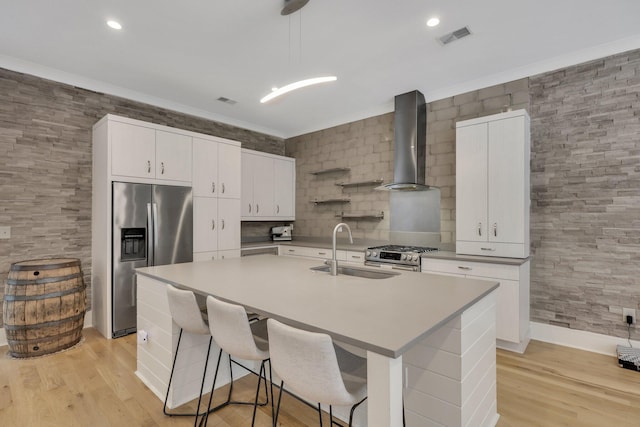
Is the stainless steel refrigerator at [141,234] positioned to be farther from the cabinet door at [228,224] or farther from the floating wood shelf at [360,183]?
the floating wood shelf at [360,183]

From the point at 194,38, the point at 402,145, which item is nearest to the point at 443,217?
the point at 402,145

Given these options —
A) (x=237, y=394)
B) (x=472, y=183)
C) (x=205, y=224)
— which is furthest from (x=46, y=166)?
(x=472, y=183)

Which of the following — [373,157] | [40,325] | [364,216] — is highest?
[373,157]

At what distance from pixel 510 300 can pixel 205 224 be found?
11.3 feet

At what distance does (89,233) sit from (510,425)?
4.21 metres

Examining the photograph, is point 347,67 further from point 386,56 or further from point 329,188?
point 329,188

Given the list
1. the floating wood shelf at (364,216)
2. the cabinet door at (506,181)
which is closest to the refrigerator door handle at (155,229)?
the floating wood shelf at (364,216)

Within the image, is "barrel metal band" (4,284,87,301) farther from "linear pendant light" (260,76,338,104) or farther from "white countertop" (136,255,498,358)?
"linear pendant light" (260,76,338,104)

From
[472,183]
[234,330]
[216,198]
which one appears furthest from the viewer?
[216,198]

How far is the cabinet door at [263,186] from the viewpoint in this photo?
16.0 feet

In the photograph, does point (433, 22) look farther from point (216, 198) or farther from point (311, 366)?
point (216, 198)

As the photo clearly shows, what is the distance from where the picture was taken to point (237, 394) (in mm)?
2170

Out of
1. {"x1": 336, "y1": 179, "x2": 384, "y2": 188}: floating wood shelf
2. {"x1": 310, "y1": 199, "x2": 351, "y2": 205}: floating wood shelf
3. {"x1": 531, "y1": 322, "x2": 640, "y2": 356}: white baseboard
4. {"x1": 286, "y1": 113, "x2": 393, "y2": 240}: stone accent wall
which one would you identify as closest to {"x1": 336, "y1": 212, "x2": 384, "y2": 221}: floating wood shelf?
{"x1": 286, "y1": 113, "x2": 393, "y2": 240}: stone accent wall

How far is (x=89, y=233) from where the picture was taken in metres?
3.49
